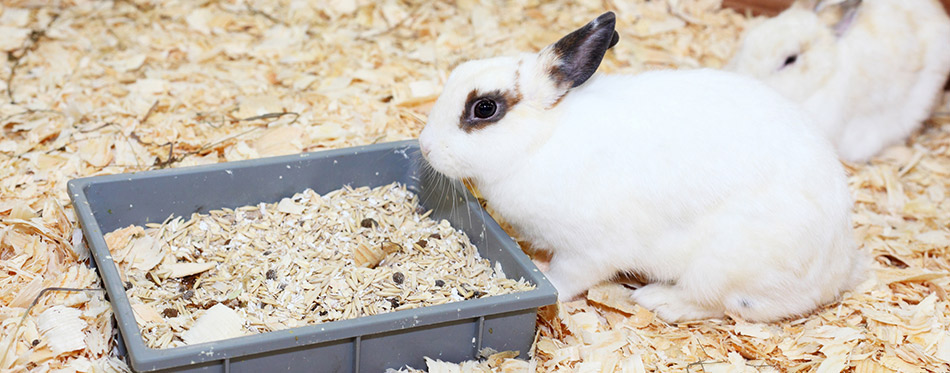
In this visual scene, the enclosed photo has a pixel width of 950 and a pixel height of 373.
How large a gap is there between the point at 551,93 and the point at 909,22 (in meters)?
3.01

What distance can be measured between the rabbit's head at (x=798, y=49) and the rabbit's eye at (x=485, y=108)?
229 centimetres

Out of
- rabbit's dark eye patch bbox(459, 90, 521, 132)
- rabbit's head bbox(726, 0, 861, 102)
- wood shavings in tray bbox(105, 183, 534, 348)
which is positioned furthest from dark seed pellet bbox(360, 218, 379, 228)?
rabbit's head bbox(726, 0, 861, 102)

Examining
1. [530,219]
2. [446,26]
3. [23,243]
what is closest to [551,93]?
[530,219]

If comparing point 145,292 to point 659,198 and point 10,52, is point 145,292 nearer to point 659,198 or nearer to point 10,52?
point 659,198

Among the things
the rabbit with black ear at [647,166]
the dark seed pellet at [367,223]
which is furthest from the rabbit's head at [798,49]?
the dark seed pellet at [367,223]

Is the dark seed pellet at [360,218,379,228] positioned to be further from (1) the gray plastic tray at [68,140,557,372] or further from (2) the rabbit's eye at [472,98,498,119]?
(2) the rabbit's eye at [472,98,498,119]

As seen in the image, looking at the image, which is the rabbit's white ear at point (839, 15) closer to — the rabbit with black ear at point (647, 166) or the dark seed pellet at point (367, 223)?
the rabbit with black ear at point (647, 166)

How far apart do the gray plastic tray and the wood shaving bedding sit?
0.20 m

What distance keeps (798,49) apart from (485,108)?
2475 millimetres

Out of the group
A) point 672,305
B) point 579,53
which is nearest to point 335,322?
point 579,53

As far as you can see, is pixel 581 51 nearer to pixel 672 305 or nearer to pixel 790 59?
pixel 672 305

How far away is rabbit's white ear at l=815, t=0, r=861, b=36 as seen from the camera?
16.2ft

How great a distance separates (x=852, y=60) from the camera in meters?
4.97

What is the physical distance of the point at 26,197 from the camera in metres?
3.83
